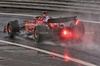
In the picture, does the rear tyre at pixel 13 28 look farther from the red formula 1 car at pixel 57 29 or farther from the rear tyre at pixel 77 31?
the rear tyre at pixel 77 31

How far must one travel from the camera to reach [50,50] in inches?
429

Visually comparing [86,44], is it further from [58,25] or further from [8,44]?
[8,44]

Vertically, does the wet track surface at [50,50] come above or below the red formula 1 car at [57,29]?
below

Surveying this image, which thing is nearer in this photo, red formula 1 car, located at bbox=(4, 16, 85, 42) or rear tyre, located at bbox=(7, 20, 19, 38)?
red formula 1 car, located at bbox=(4, 16, 85, 42)

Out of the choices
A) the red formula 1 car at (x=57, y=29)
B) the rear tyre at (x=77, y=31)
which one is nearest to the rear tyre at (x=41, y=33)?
the red formula 1 car at (x=57, y=29)

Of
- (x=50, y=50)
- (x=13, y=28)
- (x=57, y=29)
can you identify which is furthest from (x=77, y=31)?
(x=13, y=28)

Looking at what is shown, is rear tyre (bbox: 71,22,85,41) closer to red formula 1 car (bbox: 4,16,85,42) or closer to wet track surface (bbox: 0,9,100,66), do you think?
red formula 1 car (bbox: 4,16,85,42)

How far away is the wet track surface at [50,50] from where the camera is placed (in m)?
9.14

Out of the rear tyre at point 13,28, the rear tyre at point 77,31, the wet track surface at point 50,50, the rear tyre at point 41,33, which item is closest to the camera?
the wet track surface at point 50,50

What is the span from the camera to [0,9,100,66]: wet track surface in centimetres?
914

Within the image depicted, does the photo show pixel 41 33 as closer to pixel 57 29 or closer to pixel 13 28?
pixel 57 29

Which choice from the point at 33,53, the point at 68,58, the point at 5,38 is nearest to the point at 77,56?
the point at 68,58

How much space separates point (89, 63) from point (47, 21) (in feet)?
12.1

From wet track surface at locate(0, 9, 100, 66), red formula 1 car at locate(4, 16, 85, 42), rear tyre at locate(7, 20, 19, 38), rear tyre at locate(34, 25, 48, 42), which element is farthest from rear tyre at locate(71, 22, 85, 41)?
rear tyre at locate(7, 20, 19, 38)
